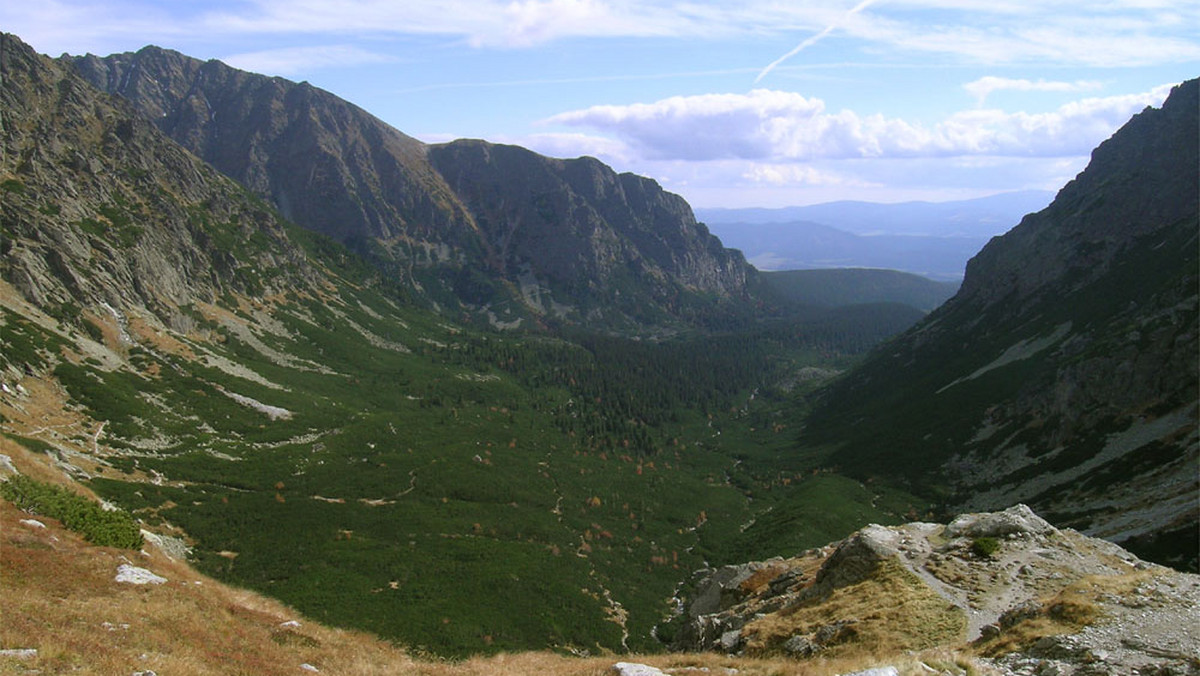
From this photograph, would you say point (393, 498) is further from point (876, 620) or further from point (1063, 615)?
point (1063, 615)

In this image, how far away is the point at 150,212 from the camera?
7702 inches

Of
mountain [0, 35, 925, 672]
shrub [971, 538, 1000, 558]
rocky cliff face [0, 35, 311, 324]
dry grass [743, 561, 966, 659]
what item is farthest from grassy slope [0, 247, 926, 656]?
shrub [971, 538, 1000, 558]

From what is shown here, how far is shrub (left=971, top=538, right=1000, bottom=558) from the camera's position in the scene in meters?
35.4

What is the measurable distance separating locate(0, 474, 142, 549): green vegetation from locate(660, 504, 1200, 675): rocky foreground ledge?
33.8m

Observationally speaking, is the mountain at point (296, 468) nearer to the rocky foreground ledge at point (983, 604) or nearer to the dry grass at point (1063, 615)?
the rocky foreground ledge at point (983, 604)

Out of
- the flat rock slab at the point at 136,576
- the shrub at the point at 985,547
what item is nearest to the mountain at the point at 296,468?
the flat rock slab at the point at 136,576

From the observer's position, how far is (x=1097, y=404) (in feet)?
390

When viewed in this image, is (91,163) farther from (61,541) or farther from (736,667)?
(736,667)

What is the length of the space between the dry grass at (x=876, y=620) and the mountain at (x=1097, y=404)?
46.6m

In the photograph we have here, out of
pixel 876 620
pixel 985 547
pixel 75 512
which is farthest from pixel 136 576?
pixel 985 547

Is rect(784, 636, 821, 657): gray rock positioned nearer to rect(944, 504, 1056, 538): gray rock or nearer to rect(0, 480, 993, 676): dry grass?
rect(0, 480, 993, 676): dry grass

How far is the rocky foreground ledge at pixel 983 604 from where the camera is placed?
22844 mm

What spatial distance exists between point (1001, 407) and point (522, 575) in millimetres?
123953

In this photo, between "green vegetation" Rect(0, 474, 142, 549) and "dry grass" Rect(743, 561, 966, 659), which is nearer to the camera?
"dry grass" Rect(743, 561, 966, 659)
